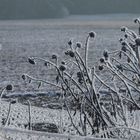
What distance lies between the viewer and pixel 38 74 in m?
23.7

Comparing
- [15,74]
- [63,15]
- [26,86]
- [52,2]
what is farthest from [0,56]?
[52,2]

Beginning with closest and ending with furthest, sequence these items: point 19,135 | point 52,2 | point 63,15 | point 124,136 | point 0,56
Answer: point 19,135, point 124,136, point 0,56, point 63,15, point 52,2

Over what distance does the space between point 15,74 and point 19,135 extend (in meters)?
18.8

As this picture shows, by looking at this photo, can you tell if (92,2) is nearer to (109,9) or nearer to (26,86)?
(109,9)

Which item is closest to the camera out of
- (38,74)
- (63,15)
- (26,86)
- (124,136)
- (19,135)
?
(19,135)

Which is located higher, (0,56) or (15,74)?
(0,56)

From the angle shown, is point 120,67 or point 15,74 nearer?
point 120,67

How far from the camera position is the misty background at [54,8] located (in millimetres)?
116125

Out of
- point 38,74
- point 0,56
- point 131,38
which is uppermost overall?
point 0,56

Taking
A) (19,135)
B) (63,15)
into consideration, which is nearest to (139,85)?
(19,135)

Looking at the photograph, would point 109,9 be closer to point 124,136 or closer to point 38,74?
point 38,74

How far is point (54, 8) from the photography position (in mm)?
119688

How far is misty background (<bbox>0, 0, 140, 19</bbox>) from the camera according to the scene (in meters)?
116

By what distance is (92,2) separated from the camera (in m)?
122
